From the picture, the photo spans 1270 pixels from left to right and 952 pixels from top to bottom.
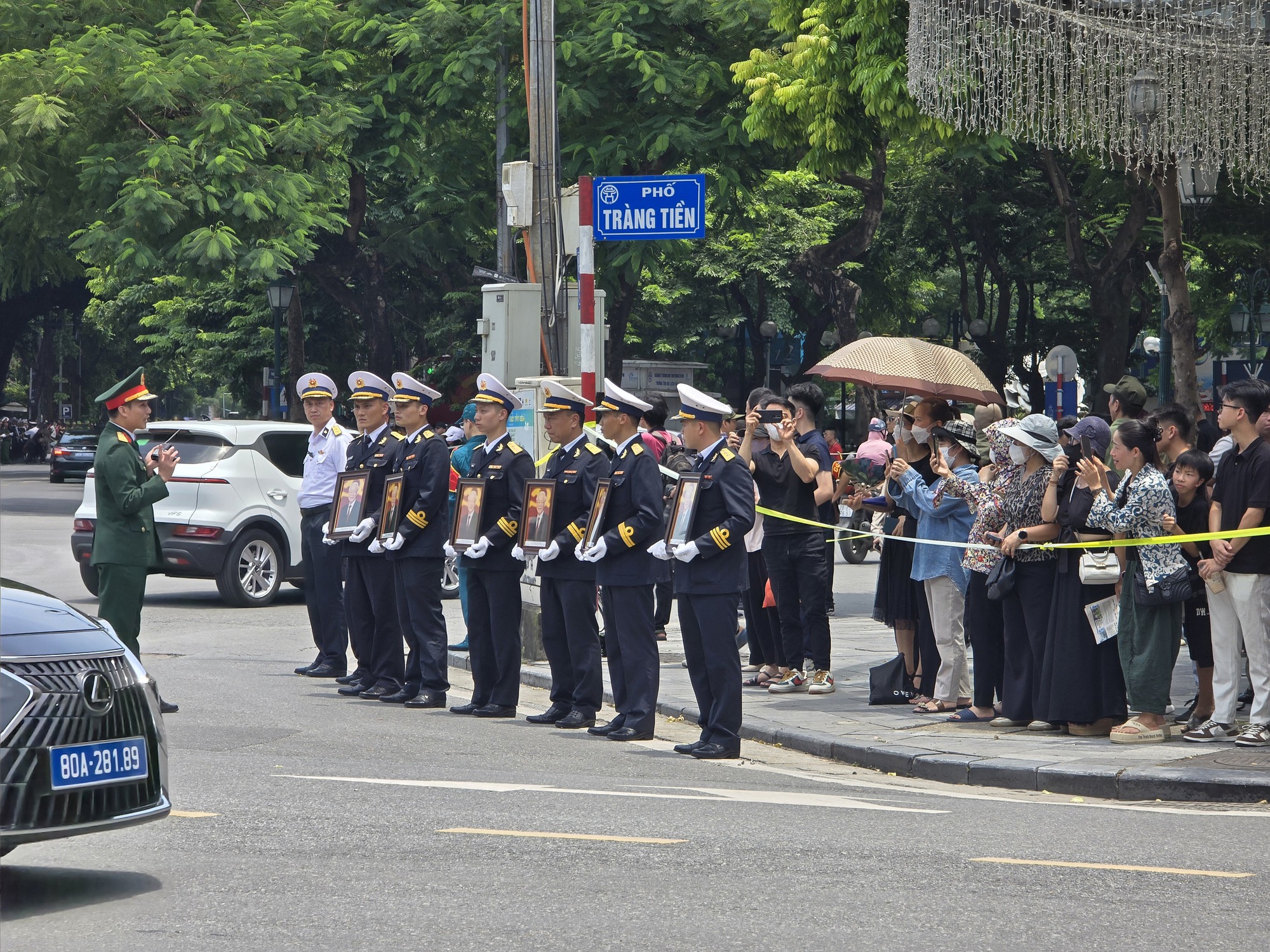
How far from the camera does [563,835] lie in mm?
6586

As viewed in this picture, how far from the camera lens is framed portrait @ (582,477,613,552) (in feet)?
32.4

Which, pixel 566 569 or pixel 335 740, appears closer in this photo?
pixel 335 740

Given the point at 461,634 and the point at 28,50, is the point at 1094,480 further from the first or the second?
the point at 28,50

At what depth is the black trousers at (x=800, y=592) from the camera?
11.4 meters

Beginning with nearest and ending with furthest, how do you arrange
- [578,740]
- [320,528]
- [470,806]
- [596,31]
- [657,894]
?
[657,894] < [470,806] < [578,740] < [320,528] < [596,31]

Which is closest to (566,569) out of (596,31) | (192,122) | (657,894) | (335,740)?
(335,740)

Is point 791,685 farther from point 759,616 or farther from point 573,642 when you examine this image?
point 573,642

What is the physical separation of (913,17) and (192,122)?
17.2 metres

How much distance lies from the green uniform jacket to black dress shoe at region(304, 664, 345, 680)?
7.46 ft

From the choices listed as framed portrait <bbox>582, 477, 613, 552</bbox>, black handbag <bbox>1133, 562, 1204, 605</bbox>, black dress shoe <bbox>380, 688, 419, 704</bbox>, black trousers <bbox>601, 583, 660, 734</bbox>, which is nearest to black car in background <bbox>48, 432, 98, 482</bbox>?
black dress shoe <bbox>380, 688, 419, 704</bbox>

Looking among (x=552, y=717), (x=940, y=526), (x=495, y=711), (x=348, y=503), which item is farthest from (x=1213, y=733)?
(x=348, y=503)

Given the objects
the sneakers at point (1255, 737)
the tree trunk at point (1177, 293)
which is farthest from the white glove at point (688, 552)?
the tree trunk at point (1177, 293)

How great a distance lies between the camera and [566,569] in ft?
33.8

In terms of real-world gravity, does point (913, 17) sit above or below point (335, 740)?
above
